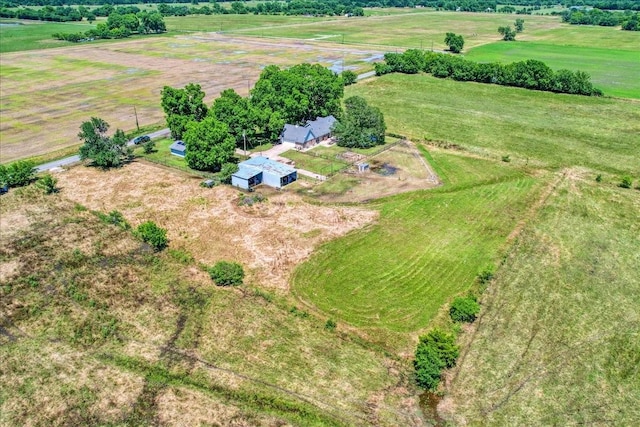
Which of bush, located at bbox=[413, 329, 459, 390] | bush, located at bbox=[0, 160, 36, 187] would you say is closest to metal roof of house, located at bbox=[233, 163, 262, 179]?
bush, located at bbox=[0, 160, 36, 187]

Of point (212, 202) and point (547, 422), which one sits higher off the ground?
point (212, 202)

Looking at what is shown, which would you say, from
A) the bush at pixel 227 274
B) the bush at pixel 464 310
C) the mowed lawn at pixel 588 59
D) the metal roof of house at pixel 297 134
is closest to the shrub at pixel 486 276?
the bush at pixel 464 310

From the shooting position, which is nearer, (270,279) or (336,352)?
(336,352)

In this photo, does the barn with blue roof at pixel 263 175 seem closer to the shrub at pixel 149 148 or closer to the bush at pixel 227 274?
the shrub at pixel 149 148

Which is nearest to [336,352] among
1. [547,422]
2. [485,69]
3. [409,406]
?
[409,406]

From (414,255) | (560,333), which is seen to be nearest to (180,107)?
(414,255)

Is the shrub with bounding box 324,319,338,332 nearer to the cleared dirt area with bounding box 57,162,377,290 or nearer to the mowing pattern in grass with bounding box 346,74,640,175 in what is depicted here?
the cleared dirt area with bounding box 57,162,377,290

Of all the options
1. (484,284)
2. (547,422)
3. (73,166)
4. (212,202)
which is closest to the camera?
(547,422)

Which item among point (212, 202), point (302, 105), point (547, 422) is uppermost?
point (302, 105)

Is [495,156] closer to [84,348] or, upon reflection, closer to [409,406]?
[409,406]
